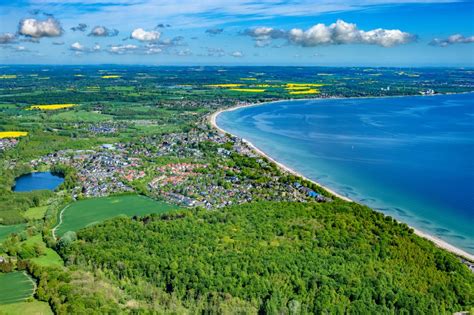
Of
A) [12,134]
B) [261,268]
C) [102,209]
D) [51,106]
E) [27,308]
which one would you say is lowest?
Result: [27,308]

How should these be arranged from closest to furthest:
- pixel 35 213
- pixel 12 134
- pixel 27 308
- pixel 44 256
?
pixel 27 308, pixel 44 256, pixel 35 213, pixel 12 134

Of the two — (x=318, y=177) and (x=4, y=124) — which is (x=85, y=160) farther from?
(x=4, y=124)

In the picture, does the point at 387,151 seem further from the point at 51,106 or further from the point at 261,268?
the point at 51,106

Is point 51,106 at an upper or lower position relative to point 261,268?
upper

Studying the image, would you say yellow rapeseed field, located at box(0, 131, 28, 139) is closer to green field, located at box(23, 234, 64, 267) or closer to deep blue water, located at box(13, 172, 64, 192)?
deep blue water, located at box(13, 172, 64, 192)

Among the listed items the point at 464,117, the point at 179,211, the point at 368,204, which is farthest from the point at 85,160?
the point at 464,117

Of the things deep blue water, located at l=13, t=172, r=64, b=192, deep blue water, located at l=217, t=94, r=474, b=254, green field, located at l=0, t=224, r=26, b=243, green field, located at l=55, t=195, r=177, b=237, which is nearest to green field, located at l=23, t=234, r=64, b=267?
green field, located at l=55, t=195, r=177, b=237

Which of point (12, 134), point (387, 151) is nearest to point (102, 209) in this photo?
point (387, 151)
